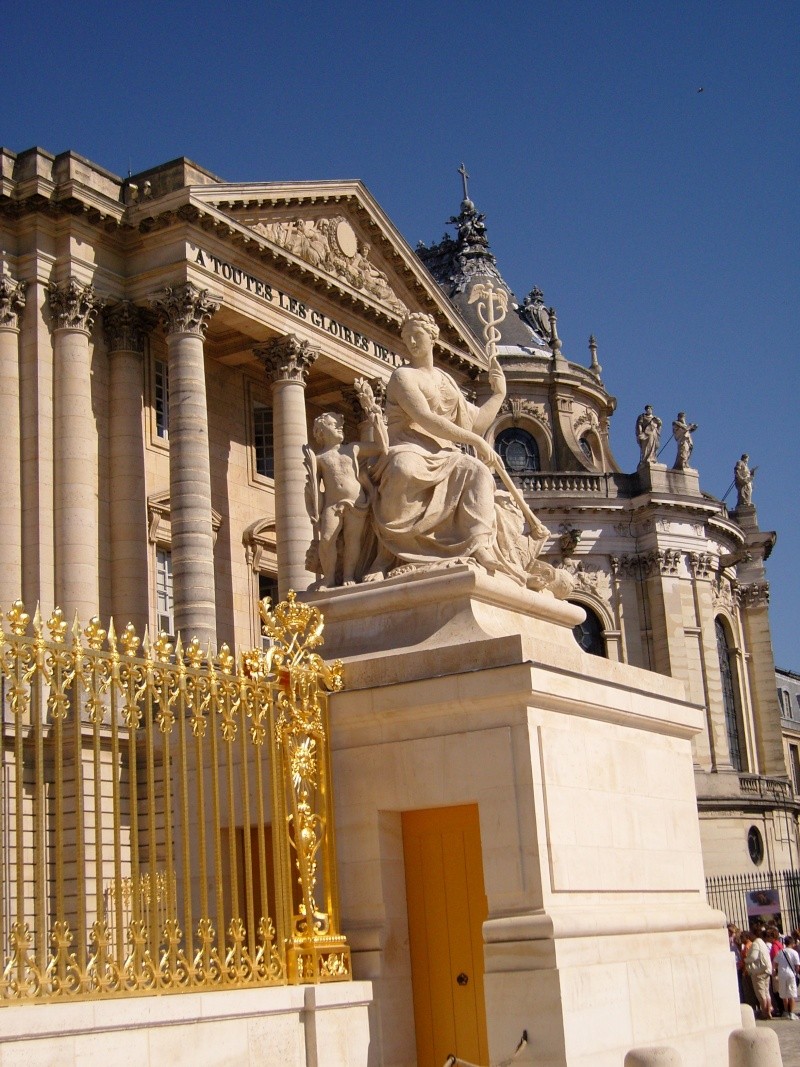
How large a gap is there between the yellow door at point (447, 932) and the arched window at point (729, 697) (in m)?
39.7

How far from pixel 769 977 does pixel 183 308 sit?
15598 mm

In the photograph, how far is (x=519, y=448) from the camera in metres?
54.8

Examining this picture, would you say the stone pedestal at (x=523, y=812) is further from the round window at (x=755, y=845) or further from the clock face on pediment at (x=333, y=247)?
the round window at (x=755, y=845)

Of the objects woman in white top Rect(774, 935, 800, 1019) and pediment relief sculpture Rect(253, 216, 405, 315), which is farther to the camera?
pediment relief sculpture Rect(253, 216, 405, 315)

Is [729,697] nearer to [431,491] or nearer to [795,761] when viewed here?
[795,761]

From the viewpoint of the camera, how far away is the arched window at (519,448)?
54362mm

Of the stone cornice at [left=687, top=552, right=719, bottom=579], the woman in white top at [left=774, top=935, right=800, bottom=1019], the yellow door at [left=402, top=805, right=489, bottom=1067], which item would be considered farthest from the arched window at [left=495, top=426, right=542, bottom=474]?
the yellow door at [left=402, top=805, right=489, bottom=1067]

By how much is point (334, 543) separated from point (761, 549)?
45.5m

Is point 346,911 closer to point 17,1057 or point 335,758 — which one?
point 335,758

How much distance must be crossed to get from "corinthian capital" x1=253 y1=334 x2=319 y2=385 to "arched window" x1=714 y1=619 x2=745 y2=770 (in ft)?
72.3

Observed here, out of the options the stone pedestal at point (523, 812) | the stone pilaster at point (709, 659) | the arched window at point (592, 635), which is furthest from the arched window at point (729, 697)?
the stone pedestal at point (523, 812)

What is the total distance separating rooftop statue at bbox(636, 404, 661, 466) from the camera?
156ft

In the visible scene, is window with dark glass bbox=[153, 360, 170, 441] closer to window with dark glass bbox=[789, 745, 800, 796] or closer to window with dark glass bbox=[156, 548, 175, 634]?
window with dark glass bbox=[156, 548, 175, 634]

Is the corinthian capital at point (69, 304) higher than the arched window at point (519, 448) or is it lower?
lower
